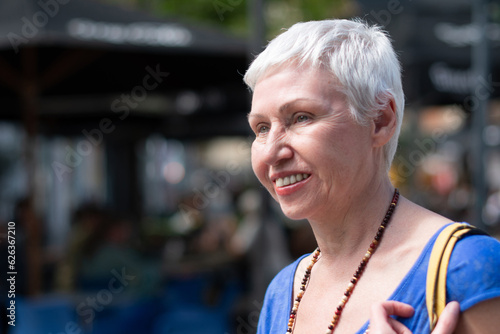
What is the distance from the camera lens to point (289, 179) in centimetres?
132

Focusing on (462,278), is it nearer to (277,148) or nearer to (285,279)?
(277,148)

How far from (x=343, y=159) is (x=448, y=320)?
0.36 meters

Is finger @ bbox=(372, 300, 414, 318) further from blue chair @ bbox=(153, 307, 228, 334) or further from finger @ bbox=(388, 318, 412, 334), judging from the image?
blue chair @ bbox=(153, 307, 228, 334)

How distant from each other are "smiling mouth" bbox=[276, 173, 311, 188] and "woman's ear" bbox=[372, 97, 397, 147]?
0.16 m

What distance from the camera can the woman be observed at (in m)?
1.26

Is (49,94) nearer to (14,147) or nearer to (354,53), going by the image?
(354,53)

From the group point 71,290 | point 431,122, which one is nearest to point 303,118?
point 71,290

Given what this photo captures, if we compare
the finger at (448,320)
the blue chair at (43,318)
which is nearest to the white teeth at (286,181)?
the finger at (448,320)

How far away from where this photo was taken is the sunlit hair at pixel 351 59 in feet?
4.16

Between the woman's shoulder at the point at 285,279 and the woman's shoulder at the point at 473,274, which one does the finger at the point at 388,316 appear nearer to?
the woman's shoulder at the point at 473,274

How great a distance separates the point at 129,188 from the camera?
11062 millimetres

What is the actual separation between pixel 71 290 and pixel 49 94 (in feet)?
8.88

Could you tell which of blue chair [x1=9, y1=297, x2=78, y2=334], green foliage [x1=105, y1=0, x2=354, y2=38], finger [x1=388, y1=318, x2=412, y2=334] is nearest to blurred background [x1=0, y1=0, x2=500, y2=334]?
blue chair [x1=9, y1=297, x2=78, y2=334]

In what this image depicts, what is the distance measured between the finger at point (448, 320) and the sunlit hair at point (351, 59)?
39cm
